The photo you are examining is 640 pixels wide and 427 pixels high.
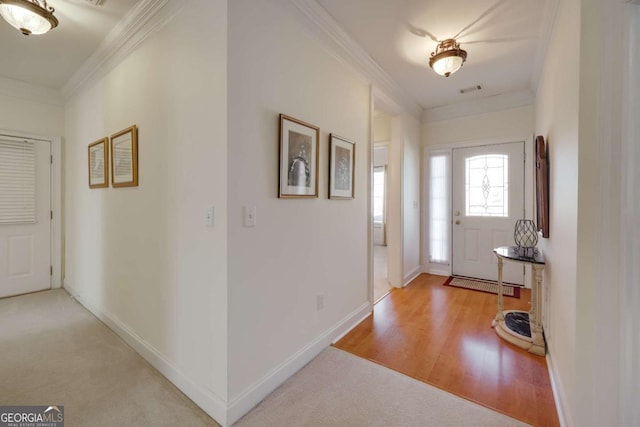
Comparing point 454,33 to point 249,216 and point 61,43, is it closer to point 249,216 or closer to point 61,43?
point 249,216

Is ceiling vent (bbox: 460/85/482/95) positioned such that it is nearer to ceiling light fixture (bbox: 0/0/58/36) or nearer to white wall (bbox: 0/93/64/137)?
ceiling light fixture (bbox: 0/0/58/36)

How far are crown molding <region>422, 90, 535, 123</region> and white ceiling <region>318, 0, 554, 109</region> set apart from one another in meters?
0.31

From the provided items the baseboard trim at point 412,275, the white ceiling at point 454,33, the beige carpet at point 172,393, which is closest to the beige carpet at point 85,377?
the beige carpet at point 172,393

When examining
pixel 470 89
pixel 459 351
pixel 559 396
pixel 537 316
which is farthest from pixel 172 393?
pixel 470 89

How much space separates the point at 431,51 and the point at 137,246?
327cm

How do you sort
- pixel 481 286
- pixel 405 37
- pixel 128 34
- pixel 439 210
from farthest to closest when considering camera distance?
pixel 439 210, pixel 481 286, pixel 405 37, pixel 128 34

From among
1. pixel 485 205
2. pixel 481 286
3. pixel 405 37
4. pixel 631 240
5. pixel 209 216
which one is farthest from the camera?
pixel 485 205

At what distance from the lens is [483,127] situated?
4.04 metres

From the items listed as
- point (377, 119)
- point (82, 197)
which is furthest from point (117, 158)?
point (377, 119)

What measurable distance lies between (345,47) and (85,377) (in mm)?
3352

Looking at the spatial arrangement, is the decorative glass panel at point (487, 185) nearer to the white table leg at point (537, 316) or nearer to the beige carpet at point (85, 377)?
the white table leg at point (537, 316)

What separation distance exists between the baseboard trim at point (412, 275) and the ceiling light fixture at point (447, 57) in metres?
2.78

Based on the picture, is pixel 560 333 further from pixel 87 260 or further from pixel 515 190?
pixel 87 260

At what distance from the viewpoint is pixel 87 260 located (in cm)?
300
